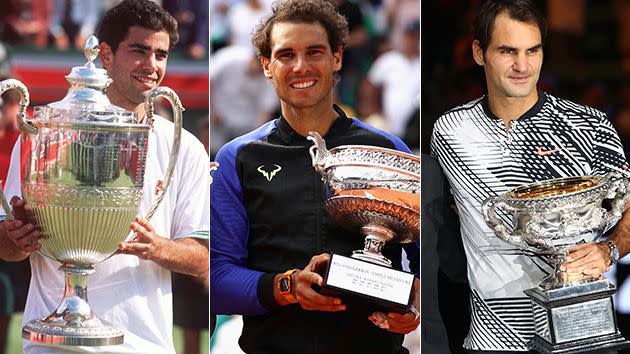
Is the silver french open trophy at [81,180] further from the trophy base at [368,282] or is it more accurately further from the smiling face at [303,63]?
the trophy base at [368,282]

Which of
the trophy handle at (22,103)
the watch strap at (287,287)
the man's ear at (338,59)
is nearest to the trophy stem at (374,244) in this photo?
the watch strap at (287,287)

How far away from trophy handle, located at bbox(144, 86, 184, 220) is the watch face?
0.51 meters

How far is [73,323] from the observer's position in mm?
3607

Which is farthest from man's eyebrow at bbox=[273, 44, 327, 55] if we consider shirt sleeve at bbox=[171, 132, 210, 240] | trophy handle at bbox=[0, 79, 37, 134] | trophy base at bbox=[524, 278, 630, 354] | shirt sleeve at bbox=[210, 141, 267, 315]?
trophy base at bbox=[524, 278, 630, 354]

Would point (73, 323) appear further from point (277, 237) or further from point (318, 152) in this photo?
point (318, 152)

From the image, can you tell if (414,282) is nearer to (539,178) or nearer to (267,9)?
(539,178)

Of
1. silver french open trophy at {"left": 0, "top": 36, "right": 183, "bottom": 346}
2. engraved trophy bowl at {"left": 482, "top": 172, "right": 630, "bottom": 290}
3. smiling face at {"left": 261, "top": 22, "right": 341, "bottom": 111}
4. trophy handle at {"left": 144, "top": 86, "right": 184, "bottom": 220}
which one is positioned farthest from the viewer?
smiling face at {"left": 261, "top": 22, "right": 341, "bottom": 111}

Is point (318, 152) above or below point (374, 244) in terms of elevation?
above

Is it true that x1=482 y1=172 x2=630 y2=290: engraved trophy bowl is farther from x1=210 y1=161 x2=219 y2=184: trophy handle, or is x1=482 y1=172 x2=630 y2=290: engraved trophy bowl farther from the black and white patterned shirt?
x1=210 y1=161 x2=219 y2=184: trophy handle

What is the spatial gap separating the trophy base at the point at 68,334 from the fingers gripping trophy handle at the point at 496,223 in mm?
1341

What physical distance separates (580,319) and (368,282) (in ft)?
2.29

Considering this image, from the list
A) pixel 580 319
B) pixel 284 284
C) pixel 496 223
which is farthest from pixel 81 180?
pixel 580 319

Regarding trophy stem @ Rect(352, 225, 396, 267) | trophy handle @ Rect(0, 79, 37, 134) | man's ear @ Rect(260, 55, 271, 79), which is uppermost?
man's ear @ Rect(260, 55, 271, 79)

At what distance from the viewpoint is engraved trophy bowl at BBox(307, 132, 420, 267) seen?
11.7ft
